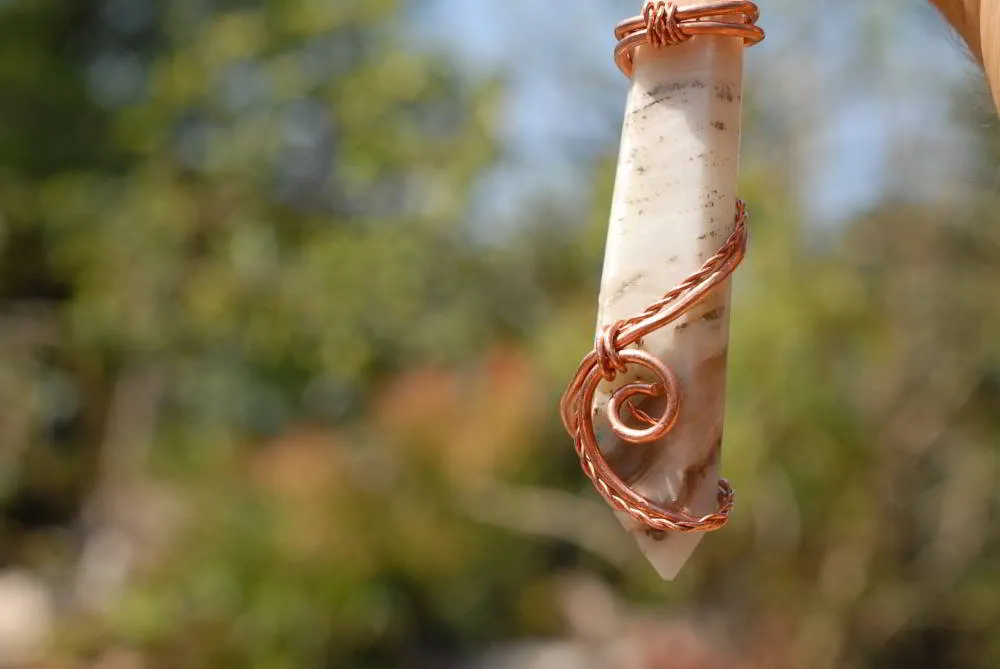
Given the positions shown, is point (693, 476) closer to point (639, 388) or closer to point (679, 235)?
point (639, 388)

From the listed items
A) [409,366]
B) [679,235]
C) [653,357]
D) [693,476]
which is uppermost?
[679,235]

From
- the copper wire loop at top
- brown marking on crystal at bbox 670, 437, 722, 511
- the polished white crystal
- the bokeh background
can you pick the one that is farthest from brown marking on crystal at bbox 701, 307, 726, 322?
the bokeh background

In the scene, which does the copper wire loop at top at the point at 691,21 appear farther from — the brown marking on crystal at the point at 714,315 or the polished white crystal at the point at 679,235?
the brown marking on crystal at the point at 714,315

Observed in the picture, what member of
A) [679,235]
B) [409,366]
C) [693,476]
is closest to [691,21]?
[679,235]

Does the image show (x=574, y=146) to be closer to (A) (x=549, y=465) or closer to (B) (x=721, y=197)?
(A) (x=549, y=465)

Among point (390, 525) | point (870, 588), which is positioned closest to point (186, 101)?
point (390, 525)

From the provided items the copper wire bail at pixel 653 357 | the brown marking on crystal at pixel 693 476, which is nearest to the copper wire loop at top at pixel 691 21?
the copper wire bail at pixel 653 357

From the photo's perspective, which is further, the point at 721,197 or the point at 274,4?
the point at 274,4
